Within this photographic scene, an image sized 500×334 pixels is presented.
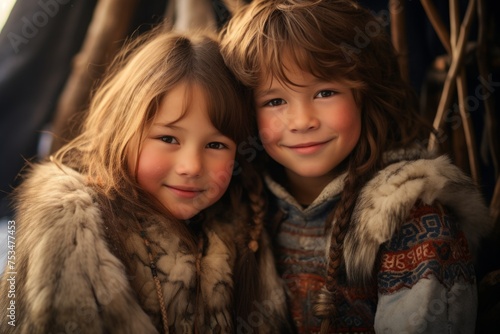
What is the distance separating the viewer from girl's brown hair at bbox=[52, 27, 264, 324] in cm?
116

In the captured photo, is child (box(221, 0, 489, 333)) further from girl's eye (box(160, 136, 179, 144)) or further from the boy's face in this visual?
girl's eye (box(160, 136, 179, 144))

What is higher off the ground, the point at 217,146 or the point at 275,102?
the point at 275,102

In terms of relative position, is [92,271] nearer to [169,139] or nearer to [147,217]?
[147,217]

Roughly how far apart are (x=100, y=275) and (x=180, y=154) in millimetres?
327

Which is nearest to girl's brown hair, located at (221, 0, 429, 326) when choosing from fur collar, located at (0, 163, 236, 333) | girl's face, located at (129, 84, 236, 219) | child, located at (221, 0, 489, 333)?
child, located at (221, 0, 489, 333)

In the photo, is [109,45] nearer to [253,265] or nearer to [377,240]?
[253,265]

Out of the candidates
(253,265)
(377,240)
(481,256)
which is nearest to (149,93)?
(253,265)

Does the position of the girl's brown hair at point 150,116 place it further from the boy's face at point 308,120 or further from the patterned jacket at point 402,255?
the patterned jacket at point 402,255

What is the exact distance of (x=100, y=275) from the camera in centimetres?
100

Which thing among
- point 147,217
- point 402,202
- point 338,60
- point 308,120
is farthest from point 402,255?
point 147,217

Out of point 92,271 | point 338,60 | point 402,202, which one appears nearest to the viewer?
point 92,271

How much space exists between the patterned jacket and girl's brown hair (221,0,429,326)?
47 millimetres

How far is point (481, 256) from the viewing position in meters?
1.39

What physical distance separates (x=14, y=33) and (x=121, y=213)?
2.21 feet
